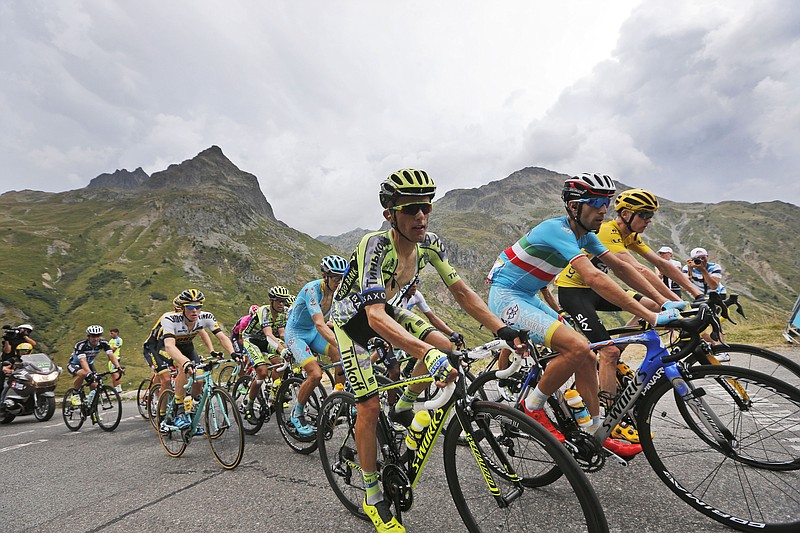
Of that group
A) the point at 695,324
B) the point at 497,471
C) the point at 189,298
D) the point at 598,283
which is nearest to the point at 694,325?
the point at 695,324

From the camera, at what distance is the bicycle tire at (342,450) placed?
369 centimetres

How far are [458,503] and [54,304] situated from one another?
140383mm

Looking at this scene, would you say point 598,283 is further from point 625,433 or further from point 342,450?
point 342,450

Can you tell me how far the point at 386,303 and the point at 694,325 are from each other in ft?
7.98

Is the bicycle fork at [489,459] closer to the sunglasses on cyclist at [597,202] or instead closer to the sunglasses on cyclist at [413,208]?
the sunglasses on cyclist at [413,208]

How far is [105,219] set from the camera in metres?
170

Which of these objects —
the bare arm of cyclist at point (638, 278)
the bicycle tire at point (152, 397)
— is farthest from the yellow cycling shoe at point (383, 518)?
the bicycle tire at point (152, 397)

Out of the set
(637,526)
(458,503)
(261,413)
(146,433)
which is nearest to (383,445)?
(458,503)

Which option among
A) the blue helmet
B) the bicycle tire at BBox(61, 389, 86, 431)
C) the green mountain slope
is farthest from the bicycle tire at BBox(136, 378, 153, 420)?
the green mountain slope

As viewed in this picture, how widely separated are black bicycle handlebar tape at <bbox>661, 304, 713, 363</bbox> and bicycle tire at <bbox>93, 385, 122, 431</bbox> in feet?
36.4

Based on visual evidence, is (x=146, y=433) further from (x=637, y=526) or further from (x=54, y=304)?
(x=54, y=304)

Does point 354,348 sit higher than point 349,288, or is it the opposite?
point 349,288

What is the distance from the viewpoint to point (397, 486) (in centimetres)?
321

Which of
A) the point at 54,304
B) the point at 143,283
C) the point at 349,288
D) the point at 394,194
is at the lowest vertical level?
the point at 349,288
